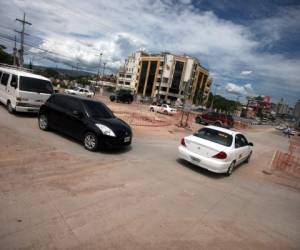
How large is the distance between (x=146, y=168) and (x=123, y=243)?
368cm

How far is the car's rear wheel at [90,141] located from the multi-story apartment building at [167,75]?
7131cm

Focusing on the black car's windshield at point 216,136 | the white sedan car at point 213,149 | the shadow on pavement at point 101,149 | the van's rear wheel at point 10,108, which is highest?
the black car's windshield at point 216,136

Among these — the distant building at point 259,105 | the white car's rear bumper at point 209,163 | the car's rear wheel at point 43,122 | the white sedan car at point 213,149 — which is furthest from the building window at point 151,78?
the white car's rear bumper at point 209,163

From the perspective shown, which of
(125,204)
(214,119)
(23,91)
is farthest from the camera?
(214,119)

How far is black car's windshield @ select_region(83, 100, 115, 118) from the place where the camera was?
8.23m

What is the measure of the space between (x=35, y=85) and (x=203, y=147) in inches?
355

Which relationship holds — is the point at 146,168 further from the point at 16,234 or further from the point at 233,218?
the point at 16,234

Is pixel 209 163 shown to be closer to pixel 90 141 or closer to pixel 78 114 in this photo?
pixel 90 141

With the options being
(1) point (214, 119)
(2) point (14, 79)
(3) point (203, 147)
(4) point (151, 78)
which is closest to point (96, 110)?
(3) point (203, 147)

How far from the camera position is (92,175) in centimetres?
571

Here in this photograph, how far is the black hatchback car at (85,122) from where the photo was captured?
299 inches

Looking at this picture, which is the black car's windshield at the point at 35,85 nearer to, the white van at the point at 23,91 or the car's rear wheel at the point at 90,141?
the white van at the point at 23,91

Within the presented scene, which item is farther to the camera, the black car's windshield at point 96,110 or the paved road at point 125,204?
the black car's windshield at point 96,110

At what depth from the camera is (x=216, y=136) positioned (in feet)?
26.5
